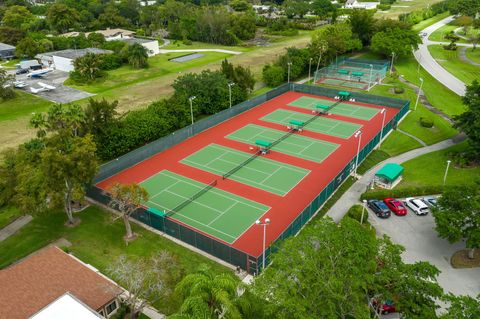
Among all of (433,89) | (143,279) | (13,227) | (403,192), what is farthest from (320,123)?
(13,227)

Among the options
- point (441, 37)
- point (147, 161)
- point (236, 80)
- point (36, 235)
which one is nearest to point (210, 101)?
point (236, 80)

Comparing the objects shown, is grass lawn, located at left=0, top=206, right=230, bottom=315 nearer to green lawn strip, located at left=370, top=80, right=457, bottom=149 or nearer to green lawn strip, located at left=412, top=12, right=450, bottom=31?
green lawn strip, located at left=370, top=80, right=457, bottom=149

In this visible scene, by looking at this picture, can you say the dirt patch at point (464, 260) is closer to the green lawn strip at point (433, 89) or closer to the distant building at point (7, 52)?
the green lawn strip at point (433, 89)

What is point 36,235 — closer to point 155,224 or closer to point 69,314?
point 155,224

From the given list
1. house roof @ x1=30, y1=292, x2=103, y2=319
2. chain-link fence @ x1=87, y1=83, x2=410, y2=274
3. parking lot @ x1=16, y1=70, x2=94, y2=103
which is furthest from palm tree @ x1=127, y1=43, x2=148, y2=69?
house roof @ x1=30, y1=292, x2=103, y2=319

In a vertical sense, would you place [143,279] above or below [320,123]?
above

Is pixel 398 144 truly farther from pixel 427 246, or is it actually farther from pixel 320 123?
pixel 427 246
